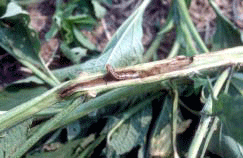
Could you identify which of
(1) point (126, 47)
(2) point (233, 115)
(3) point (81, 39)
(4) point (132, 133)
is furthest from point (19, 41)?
(2) point (233, 115)

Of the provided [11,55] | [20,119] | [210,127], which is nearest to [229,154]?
[210,127]

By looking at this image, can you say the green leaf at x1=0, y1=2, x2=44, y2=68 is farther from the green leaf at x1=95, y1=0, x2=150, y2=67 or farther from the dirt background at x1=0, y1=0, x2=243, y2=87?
the green leaf at x1=95, y1=0, x2=150, y2=67

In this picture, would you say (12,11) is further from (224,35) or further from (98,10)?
(224,35)

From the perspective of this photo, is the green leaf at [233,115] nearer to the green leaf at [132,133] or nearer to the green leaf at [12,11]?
the green leaf at [132,133]

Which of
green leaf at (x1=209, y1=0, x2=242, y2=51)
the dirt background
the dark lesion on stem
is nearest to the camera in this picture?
the dark lesion on stem

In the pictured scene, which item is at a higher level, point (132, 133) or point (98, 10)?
point (98, 10)

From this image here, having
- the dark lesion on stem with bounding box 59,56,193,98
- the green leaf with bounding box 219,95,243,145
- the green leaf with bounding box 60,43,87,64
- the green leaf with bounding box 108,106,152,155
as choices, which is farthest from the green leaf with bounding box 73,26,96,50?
the green leaf with bounding box 219,95,243,145

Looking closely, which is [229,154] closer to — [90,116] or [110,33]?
[90,116]
